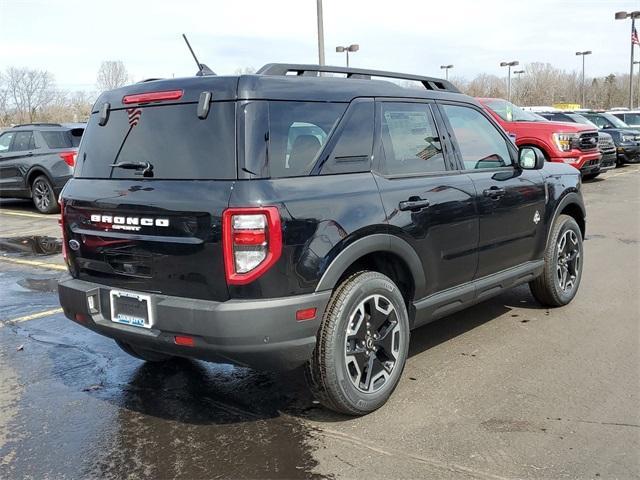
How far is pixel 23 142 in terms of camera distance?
507 inches

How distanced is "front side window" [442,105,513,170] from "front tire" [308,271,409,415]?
55.7 inches

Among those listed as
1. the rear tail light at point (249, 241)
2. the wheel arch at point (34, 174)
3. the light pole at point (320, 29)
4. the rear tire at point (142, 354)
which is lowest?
the rear tire at point (142, 354)

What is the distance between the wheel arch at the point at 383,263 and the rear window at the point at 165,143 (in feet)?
2.44

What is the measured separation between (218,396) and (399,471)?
139 centimetres

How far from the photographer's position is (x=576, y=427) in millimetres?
3336

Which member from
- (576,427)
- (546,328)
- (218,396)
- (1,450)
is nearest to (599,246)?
(546,328)

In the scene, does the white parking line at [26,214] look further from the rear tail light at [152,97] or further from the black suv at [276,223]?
the rear tail light at [152,97]

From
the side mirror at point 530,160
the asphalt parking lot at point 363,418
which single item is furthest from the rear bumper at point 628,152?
the side mirror at point 530,160

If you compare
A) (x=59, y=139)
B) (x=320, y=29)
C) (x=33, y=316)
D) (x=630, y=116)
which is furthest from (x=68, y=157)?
(x=630, y=116)

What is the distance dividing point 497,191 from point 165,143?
8.09 ft

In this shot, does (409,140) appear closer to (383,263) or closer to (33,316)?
(383,263)

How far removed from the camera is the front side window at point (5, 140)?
1323 cm

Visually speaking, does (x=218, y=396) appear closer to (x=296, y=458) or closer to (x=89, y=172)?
(x=296, y=458)

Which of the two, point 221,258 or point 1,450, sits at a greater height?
point 221,258
